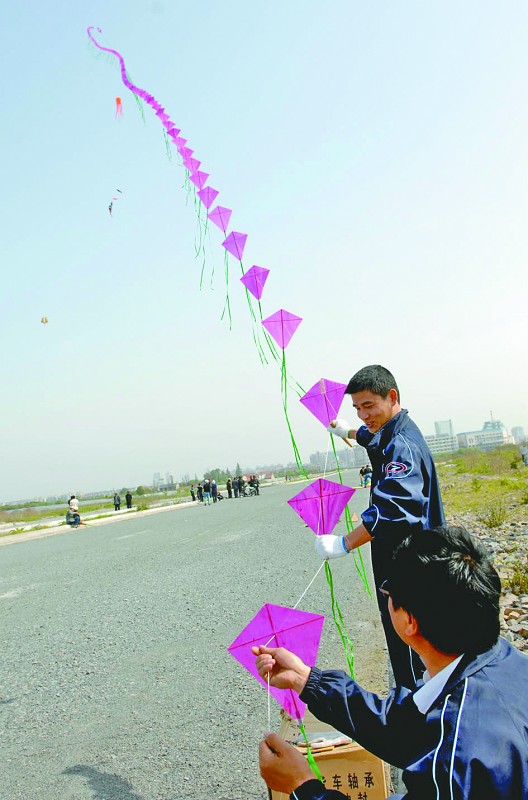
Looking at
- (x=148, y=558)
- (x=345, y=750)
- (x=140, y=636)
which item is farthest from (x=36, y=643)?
(x=148, y=558)

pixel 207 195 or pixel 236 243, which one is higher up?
pixel 207 195

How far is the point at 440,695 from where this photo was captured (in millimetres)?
1408

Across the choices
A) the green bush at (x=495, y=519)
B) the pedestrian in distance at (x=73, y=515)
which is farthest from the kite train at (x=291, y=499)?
the pedestrian in distance at (x=73, y=515)

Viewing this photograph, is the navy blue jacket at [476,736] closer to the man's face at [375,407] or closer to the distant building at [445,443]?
the man's face at [375,407]

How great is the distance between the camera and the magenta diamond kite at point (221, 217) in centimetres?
411

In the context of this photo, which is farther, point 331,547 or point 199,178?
point 199,178

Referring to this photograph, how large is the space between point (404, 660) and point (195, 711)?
196 cm

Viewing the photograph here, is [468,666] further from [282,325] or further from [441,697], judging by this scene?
[282,325]

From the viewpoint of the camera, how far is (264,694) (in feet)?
13.6

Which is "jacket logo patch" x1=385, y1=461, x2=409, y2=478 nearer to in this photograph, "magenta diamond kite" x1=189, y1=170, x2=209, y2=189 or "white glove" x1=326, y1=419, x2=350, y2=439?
"white glove" x1=326, y1=419, x2=350, y2=439

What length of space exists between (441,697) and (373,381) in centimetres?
158

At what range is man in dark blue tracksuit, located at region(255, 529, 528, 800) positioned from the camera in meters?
1.20

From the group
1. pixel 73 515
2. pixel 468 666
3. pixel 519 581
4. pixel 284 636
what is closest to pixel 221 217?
pixel 284 636

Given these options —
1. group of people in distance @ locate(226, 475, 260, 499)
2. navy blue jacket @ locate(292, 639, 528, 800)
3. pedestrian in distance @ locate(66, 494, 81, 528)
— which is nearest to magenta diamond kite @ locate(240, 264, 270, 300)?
navy blue jacket @ locate(292, 639, 528, 800)
